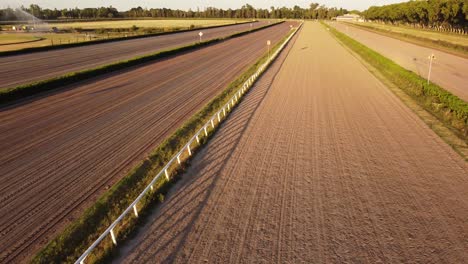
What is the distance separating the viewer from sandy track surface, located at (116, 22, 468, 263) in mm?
8227

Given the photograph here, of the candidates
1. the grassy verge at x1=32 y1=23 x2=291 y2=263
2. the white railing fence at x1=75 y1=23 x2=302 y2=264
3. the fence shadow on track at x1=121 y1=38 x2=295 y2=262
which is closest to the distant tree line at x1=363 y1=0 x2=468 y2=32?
the white railing fence at x1=75 y1=23 x2=302 y2=264

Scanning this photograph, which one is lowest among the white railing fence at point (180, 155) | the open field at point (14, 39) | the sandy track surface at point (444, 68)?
the white railing fence at point (180, 155)

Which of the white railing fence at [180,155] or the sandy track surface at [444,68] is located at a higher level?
the sandy track surface at [444,68]

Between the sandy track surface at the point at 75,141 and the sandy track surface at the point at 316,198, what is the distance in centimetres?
268

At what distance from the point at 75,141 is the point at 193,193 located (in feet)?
23.6

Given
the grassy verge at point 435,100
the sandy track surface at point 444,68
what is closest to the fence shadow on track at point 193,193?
the grassy verge at point 435,100

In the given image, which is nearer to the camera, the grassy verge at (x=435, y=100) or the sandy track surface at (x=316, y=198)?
the sandy track surface at (x=316, y=198)

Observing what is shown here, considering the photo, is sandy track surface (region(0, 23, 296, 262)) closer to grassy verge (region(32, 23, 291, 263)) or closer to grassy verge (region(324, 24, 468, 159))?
grassy verge (region(32, 23, 291, 263))

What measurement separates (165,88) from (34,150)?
42.2 ft

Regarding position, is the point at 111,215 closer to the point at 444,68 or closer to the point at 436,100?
the point at 436,100

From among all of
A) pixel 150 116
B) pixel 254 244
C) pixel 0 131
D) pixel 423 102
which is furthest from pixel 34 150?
pixel 423 102

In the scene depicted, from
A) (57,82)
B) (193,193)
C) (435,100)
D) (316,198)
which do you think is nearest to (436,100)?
(435,100)

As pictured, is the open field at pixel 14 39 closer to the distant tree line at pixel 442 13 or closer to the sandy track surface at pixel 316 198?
the sandy track surface at pixel 316 198

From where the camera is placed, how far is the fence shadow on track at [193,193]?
8555 millimetres
